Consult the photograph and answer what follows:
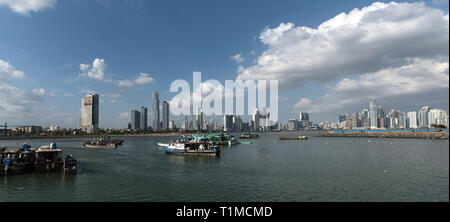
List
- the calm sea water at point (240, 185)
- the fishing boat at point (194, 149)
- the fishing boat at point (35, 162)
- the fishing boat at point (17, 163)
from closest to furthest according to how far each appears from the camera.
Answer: the calm sea water at point (240, 185) < the fishing boat at point (17, 163) < the fishing boat at point (35, 162) < the fishing boat at point (194, 149)

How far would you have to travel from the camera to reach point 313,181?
28.7 meters

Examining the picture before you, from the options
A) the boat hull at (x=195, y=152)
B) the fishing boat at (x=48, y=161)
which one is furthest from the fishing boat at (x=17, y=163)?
the boat hull at (x=195, y=152)

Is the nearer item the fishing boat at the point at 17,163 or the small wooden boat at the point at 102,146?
the fishing boat at the point at 17,163

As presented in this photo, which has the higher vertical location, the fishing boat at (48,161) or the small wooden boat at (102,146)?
the fishing boat at (48,161)

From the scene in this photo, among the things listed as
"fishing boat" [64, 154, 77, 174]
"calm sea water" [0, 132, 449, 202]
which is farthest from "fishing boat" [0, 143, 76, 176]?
"calm sea water" [0, 132, 449, 202]

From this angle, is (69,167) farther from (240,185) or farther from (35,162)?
(240,185)

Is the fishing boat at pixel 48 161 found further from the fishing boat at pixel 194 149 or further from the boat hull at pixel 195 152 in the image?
the fishing boat at pixel 194 149

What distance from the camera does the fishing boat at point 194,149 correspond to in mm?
58625

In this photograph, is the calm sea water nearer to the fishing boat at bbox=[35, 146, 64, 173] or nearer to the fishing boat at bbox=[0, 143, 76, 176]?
the fishing boat at bbox=[0, 143, 76, 176]

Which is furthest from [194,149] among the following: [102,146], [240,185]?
[102,146]

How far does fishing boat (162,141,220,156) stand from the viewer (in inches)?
2308
